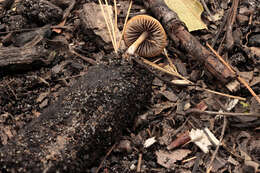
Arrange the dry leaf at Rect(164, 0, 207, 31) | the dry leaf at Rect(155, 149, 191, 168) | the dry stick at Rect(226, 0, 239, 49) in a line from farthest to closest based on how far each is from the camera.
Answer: the dry leaf at Rect(164, 0, 207, 31) → the dry stick at Rect(226, 0, 239, 49) → the dry leaf at Rect(155, 149, 191, 168)

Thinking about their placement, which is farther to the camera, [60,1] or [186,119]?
[60,1]

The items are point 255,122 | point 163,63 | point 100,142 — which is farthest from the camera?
point 163,63

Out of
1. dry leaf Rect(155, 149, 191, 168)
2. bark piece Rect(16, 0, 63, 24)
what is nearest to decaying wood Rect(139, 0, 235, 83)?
dry leaf Rect(155, 149, 191, 168)

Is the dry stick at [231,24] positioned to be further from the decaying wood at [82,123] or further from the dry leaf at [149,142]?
the dry leaf at [149,142]

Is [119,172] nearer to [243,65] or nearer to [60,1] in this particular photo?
[243,65]

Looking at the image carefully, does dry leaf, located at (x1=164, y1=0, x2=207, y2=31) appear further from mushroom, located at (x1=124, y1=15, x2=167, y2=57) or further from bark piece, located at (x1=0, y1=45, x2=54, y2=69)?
bark piece, located at (x1=0, y1=45, x2=54, y2=69)

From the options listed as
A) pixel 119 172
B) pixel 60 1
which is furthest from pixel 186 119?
pixel 60 1
